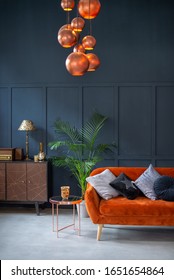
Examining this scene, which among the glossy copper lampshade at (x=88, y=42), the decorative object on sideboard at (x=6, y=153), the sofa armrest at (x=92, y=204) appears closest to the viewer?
the glossy copper lampshade at (x=88, y=42)

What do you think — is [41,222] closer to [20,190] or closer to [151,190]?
[20,190]

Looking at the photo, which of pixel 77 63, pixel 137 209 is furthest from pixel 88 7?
pixel 137 209

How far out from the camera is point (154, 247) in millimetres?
5395

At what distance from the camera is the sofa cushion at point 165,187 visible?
228 inches

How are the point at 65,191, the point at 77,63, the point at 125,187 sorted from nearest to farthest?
the point at 77,63 → the point at 65,191 → the point at 125,187

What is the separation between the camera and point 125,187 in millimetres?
5953

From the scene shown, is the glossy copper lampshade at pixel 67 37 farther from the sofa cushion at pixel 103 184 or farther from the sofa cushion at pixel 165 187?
the sofa cushion at pixel 165 187

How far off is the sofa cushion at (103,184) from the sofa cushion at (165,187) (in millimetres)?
Result: 529

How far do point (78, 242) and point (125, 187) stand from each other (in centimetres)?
94

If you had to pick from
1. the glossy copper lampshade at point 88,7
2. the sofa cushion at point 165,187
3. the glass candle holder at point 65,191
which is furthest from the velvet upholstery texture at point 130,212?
the glossy copper lampshade at point 88,7

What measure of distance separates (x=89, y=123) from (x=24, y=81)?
1.27 meters

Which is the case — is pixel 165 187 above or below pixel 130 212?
above

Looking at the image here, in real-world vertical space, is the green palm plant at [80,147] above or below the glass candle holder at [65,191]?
above

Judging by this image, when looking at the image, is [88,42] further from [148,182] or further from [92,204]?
[148,182]
